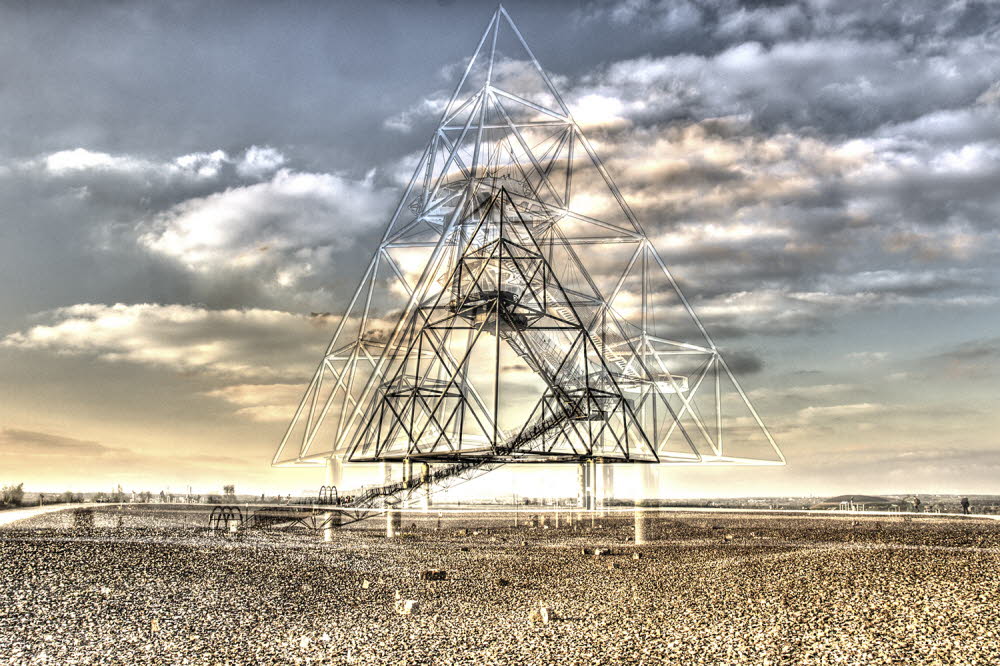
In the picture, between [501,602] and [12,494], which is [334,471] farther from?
[12,494]

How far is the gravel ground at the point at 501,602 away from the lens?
998 cm

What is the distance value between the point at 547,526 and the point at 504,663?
Answer: 19913mm

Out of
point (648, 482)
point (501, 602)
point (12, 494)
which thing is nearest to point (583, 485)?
point (648, 482)

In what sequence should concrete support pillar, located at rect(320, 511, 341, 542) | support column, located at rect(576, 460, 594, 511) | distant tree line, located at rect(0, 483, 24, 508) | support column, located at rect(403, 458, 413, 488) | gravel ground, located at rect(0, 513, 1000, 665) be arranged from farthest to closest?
distant tree line, located at rect(0, 483, 24, 508) < support column, located at rect(576, 460, 594, 511) < support column, located at rect(403, 458, 413, 488) < concrete support pillar, located at rect(320, 511, 341, 542) < gravel ground, located at rect(0, 513, 1000, 665)

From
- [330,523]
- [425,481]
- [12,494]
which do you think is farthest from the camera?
[12,494]

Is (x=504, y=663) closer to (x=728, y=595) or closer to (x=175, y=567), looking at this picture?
(x=728, y=595)

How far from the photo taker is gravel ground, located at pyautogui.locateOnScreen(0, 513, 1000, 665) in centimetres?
998

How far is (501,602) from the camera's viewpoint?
512 inches

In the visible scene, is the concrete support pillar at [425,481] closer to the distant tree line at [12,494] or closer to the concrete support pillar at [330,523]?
the concrete support pillar at [330,523]

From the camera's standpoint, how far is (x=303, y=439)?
2975 cm

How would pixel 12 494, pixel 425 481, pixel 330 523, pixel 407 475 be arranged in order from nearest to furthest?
1. pixel 330 523
2. pixel 425 481
3. pixel 407 475
4. pixel 12 494

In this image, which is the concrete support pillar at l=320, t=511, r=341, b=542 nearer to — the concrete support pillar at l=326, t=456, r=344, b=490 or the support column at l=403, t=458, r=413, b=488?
the concrete support pillar at l=326, t=456, r=344, b=490

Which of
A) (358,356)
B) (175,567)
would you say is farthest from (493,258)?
(175,567)

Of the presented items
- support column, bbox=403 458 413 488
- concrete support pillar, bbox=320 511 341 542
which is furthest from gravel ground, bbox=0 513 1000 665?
support column, bbox=403 458 413 488
